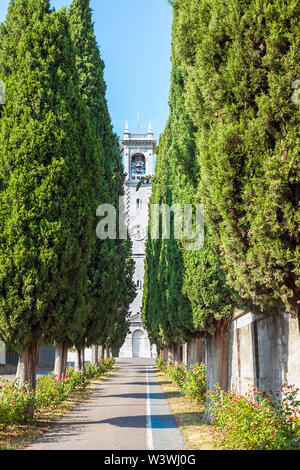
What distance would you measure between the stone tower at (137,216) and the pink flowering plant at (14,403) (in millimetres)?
58102

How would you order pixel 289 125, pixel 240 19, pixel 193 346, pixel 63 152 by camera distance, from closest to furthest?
pixel 289 125, pixel 240 19, pixel 63 152, pixel 193 346

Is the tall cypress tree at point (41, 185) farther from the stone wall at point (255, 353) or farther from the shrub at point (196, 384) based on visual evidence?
the shrub at point (196, 384)

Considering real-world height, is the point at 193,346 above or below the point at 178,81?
below

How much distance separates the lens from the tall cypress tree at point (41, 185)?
9773 mm

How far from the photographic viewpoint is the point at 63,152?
1088cm

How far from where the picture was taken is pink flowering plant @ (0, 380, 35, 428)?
30.3 ft

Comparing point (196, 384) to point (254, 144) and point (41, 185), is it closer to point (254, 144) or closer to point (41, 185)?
point (41, 185)

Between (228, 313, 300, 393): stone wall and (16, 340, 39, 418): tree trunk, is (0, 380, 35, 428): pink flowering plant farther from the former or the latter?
(228, 313, 300, 393): stone wall

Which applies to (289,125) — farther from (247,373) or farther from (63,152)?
(247,373)

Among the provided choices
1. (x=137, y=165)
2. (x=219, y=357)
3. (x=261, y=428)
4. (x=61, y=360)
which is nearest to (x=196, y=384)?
(x=219, y=357)

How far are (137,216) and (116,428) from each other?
194 feet

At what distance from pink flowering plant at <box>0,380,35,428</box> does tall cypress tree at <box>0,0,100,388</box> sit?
0.52m
